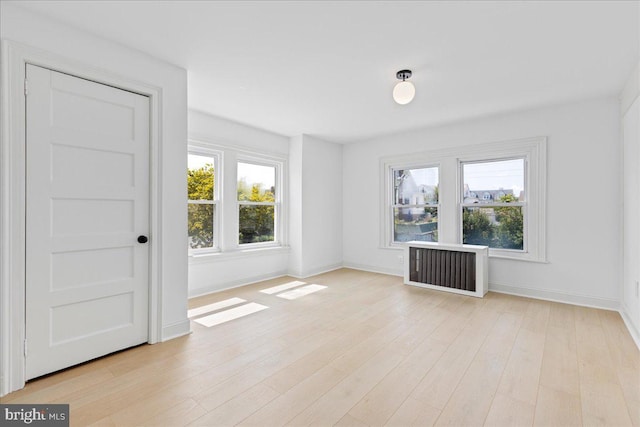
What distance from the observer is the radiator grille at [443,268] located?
4.32 meters

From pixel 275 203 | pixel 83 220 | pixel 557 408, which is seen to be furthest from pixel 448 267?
pixel 83 220

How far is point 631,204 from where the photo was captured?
10.2 ft

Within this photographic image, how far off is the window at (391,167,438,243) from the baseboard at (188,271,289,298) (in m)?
2.25

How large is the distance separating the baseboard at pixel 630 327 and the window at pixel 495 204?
48.1 inches

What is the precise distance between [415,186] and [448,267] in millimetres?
1586

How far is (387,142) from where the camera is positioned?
222 inches

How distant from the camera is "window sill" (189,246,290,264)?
13.9 ft

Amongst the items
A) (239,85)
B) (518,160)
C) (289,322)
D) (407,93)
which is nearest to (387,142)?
(518,160)

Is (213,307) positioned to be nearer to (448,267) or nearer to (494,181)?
(448,267)

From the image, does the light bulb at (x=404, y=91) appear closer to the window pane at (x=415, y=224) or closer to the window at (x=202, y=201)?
the window pane at (x=415, y=224)

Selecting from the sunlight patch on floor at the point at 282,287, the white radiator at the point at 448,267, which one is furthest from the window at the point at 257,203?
the white radiator at the point at 448,267

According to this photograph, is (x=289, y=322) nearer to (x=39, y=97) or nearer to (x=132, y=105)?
(x=132, y=105)

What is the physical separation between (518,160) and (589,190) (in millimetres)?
904

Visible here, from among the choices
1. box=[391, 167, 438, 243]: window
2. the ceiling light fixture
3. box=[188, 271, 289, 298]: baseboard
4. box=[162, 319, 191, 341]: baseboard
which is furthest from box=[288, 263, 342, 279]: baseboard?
the ceiling light fixture
